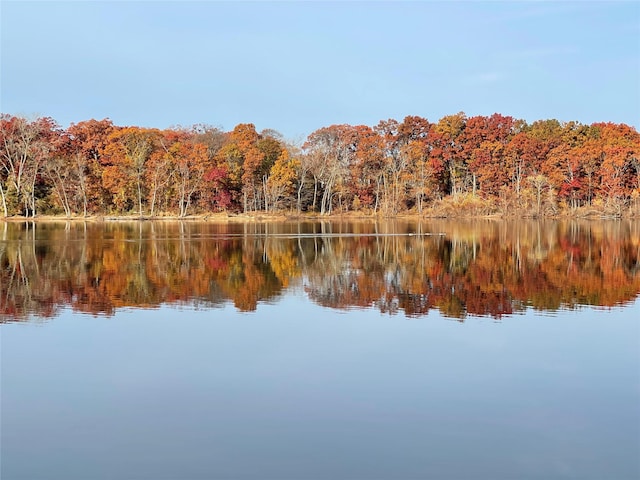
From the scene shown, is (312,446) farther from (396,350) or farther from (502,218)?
(502,218)

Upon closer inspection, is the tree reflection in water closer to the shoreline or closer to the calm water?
the calm water

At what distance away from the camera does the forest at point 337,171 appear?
65.6 m

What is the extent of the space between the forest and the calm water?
4901 cm

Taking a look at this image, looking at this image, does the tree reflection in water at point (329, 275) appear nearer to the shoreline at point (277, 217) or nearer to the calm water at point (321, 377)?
the calm water at point (321, 377)

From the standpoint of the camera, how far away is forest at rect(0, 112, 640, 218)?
2581 inches

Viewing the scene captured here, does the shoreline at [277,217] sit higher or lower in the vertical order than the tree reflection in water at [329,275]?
higher

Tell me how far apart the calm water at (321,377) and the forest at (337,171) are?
49009mm

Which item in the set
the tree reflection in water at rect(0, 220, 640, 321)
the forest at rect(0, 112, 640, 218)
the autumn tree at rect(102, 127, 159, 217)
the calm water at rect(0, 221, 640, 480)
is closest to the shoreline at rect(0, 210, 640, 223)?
the forest at rect(0, 112, 640, 218)

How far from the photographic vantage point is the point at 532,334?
11.7 metres

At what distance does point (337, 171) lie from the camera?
236 feet

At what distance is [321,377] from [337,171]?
208ft

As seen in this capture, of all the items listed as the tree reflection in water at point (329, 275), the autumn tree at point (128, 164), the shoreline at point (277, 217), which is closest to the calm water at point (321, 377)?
the tree reflection in water at point (329, 275)

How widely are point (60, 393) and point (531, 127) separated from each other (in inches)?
3008

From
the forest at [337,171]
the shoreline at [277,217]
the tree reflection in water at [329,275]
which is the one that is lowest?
the tree reflection in water at [329,275]
